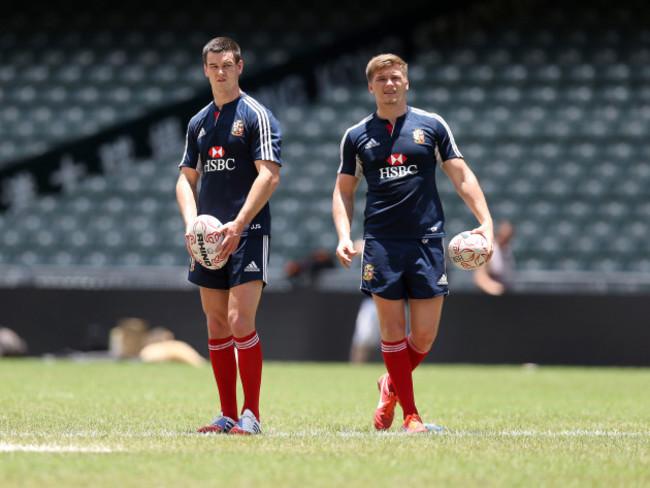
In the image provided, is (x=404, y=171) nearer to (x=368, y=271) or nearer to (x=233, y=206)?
(x=368, y=271)

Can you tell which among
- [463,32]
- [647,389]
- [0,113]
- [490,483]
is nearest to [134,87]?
[0,113]

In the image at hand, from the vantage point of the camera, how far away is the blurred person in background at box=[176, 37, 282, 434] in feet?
18.2

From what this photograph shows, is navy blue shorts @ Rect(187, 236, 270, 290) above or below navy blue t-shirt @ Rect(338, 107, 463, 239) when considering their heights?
below

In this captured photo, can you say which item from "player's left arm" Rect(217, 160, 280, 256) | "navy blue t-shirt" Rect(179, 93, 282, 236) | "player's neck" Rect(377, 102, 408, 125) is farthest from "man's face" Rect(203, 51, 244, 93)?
"player's neck" Rect(377, 102, 408, 125)

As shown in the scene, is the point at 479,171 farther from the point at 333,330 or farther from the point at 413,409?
the point at 413,409

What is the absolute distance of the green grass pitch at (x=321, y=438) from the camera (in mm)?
3969

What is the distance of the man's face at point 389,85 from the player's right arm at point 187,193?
1.17m

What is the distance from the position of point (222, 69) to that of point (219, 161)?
20.3 inches

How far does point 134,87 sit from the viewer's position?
19.9m

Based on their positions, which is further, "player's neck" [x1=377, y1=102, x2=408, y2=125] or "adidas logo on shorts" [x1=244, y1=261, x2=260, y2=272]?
"player's neck" [x1=377, y1=102, x2=408, y2=125]

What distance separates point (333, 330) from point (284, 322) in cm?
69

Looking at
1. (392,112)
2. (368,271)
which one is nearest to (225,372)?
(368,271)

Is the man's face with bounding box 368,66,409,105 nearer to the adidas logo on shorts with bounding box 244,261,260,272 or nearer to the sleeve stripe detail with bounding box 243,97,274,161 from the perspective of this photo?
the sleeve stripe detail with bounding box 243,97,274,161

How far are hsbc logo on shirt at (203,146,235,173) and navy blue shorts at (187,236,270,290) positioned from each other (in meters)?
0.42
